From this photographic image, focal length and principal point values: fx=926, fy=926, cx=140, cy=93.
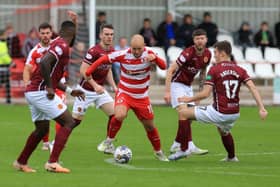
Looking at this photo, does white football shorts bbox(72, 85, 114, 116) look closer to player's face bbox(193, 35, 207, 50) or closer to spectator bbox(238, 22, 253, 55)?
player's face bbox(193, 35, 207, 50)

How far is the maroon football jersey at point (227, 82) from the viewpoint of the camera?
1396cm

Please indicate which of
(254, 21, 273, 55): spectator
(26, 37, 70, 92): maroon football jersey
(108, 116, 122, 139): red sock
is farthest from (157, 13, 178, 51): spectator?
(26, 37, 70, 92): maroon football jersey

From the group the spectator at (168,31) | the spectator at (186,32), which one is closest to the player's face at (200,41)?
the spectator at (168,31)

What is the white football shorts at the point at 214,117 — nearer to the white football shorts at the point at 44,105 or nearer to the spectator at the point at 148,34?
the white football shorts at the point at 44,105

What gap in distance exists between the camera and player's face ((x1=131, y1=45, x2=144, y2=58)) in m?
14.2

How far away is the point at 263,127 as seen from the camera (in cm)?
2134

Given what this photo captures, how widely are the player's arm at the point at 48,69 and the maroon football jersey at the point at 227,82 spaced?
2.61 meters

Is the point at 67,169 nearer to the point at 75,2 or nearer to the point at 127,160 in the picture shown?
the point at 127,160

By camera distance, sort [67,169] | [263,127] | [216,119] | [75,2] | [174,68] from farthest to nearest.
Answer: [75,2], [263,127], [174,68], [216,119], [67,169]

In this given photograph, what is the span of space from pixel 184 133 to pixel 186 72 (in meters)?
1.46

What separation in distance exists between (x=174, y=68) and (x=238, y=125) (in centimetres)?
649

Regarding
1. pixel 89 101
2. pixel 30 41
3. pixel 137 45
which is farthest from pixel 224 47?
pixel 30 41

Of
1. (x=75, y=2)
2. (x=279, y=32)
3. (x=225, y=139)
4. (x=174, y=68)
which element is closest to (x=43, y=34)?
(x=174, y=68)

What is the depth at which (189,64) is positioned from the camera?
15.9 m
